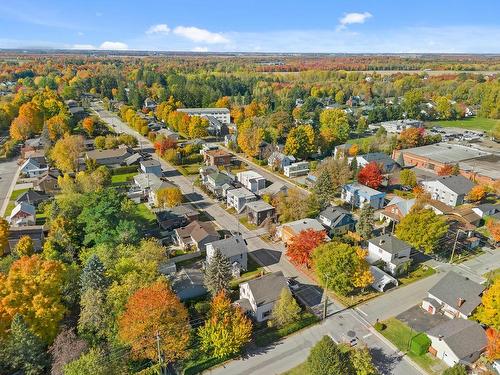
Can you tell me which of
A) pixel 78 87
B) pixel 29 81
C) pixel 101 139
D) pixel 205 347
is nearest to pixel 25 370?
pixel 205 347

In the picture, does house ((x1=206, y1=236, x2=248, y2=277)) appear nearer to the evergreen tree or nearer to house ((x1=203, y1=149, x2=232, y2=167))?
the evergreen tree

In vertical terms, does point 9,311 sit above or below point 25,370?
above

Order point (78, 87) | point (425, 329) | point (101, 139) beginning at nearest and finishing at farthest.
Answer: point (425, 329)
point (101, 139)
point (78, 87)

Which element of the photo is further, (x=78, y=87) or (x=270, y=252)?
(x=78, y=87)

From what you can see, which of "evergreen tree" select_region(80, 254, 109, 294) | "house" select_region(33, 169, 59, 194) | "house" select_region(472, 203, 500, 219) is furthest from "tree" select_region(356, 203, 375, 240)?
"house" select_region(33, 169, 59, 194)

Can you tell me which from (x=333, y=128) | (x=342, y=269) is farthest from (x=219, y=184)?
(x=333, y=128)

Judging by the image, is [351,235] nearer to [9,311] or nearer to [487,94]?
[9,311]
